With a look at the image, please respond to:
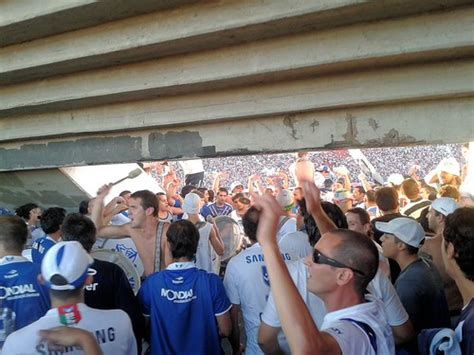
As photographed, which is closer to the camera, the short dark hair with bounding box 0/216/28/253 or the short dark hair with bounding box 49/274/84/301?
the short dark hair with bounding box 49/274/84/301

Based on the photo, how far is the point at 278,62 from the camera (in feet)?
15.4

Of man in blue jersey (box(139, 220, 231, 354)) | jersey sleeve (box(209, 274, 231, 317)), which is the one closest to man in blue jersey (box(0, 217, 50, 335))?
man in blue jersey (box(139, 220, 231, 354))

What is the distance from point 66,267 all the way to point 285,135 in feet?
10.7

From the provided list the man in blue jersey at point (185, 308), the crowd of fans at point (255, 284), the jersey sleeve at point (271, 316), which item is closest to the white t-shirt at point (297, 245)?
the crowd of fans at point (255, 284)

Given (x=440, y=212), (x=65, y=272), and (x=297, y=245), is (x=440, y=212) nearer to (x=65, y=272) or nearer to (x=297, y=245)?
(x=297, y=245)

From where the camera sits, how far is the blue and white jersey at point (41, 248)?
464 cm

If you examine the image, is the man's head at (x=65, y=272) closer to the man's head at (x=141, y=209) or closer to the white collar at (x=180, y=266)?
the white collar at (x=180, y=266)

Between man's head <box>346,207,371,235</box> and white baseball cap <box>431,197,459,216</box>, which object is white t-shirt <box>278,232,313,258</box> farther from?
white baseball cap <box>431,197,459,216</box>

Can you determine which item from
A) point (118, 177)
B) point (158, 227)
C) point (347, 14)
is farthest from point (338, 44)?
point (118, 177)

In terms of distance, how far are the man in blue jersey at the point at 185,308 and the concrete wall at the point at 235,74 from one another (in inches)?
84.4

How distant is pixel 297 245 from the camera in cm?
400

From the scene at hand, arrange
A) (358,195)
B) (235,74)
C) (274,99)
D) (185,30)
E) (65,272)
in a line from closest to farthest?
(65,272) → (185,30) → (235,74) → (274,99) → (358,195)

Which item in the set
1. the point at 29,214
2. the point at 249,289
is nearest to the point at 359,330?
the point at 249,289

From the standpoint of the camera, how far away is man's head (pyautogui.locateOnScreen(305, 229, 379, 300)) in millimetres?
2133
